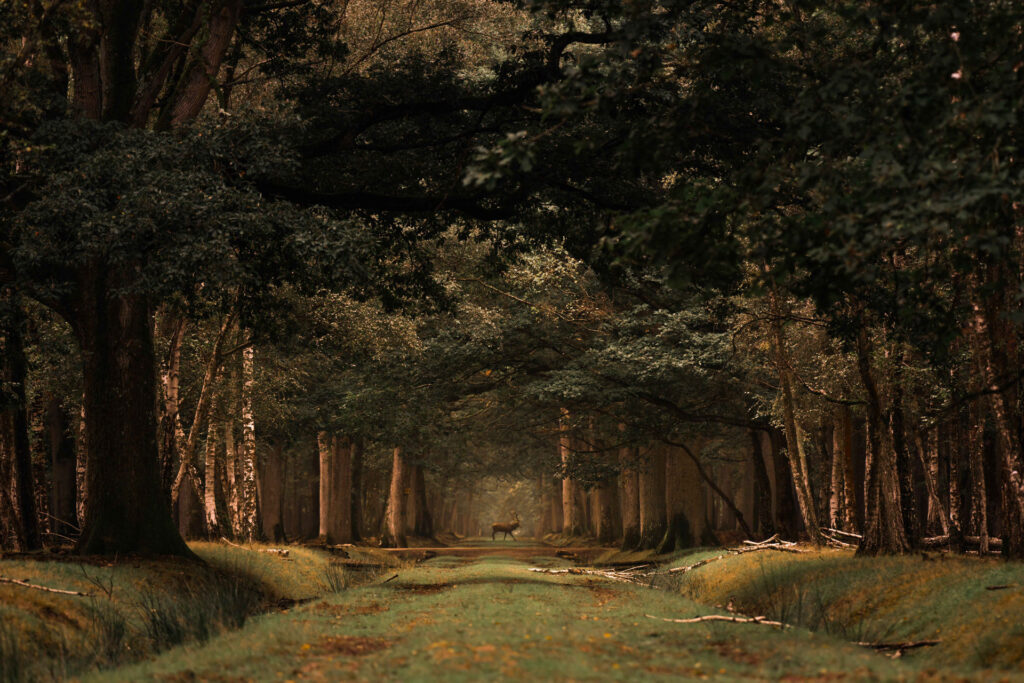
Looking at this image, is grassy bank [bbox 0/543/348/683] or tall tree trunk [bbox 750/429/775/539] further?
tall tree trunk [bbox 750/429/775/539]

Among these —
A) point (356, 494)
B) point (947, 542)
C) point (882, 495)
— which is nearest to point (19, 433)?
point (882, 495)

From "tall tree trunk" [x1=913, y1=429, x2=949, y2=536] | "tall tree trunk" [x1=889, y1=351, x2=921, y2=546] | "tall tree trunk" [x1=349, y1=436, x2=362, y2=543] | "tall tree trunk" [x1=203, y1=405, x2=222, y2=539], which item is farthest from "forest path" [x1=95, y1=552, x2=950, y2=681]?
"tall tree trunk" [x1=349, y1=436, x2=362, y2=543]

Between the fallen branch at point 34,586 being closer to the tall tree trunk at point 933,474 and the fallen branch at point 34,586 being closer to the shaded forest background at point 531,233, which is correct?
the shaded forest background at point 531,233

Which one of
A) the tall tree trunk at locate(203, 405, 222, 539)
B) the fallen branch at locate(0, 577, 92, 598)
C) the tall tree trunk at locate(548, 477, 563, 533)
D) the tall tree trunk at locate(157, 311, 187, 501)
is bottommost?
the tall tree trunk at locate(548, 477, 563, 533)

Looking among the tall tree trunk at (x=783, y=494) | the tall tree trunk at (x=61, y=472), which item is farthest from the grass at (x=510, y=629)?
the tall tree trunk at (x=783, y=494)

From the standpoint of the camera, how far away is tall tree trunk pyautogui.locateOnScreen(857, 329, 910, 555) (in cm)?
1753

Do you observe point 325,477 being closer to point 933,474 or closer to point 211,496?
point 211,496

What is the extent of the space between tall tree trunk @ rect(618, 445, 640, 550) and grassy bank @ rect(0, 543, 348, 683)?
20143mm

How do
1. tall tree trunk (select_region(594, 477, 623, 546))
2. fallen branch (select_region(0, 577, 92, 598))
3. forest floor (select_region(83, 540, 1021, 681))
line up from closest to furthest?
forest floor (select_region(83, 540, 1021, 681))
fallen branch (select_region(0, 577, 92, 598))
tall tree trunk (select_region(594, 477, 623, 546))

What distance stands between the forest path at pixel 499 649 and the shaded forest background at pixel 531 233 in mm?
3480

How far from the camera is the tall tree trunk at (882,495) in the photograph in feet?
57.5

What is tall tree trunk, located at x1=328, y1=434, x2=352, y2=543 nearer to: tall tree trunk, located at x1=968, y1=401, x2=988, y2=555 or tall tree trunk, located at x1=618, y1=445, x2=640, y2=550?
tall tree trunk, located at x1=618, y1=445, x2=640, y2=550

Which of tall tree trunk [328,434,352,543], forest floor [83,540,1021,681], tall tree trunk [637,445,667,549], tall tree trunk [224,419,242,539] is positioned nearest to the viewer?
forest floor [83,540,1021,681]

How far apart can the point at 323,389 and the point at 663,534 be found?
13928 mm
